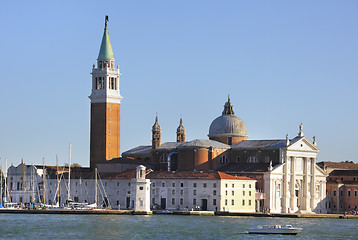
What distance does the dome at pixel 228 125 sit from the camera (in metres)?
111

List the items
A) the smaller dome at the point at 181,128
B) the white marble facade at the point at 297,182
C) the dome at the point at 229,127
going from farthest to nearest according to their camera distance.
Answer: the smaller dome at the point at 181,128
the dome at the point at 229,127
the white marble facade at the point at 297,182

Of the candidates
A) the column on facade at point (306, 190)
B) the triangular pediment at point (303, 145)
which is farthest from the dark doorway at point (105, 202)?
the column on facade at point (306, 190)

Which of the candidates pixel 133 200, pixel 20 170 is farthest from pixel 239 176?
pixel 20 170

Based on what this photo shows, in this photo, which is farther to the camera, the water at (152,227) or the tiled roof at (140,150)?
the tiled roof at (140,150)

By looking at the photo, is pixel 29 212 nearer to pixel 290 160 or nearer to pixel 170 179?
pixel 170 179

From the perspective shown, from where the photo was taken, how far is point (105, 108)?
364 feet

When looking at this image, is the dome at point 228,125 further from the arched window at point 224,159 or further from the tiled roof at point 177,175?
the tiled roof at point 177,175

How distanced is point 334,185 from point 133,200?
21989 millimetres

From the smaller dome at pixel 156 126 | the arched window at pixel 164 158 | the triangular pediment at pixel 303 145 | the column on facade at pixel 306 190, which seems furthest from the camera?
the smaller dome at pixel 156 126

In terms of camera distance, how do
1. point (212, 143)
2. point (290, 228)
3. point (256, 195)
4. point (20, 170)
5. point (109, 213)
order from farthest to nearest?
point (20, 170) → point (212, 143) → point (256, 195) → point (109, 213) → point (290, 228)

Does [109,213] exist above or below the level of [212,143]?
below

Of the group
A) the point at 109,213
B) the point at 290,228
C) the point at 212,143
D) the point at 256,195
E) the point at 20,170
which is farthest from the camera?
the point at 20,170

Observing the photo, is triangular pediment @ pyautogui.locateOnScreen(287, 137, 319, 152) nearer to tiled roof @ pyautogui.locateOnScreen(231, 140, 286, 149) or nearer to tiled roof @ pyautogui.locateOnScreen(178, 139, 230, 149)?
tiled roof @ pyautogui.locateOnScreen(231, 140, 286, 149)

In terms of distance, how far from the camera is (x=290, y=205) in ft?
343
